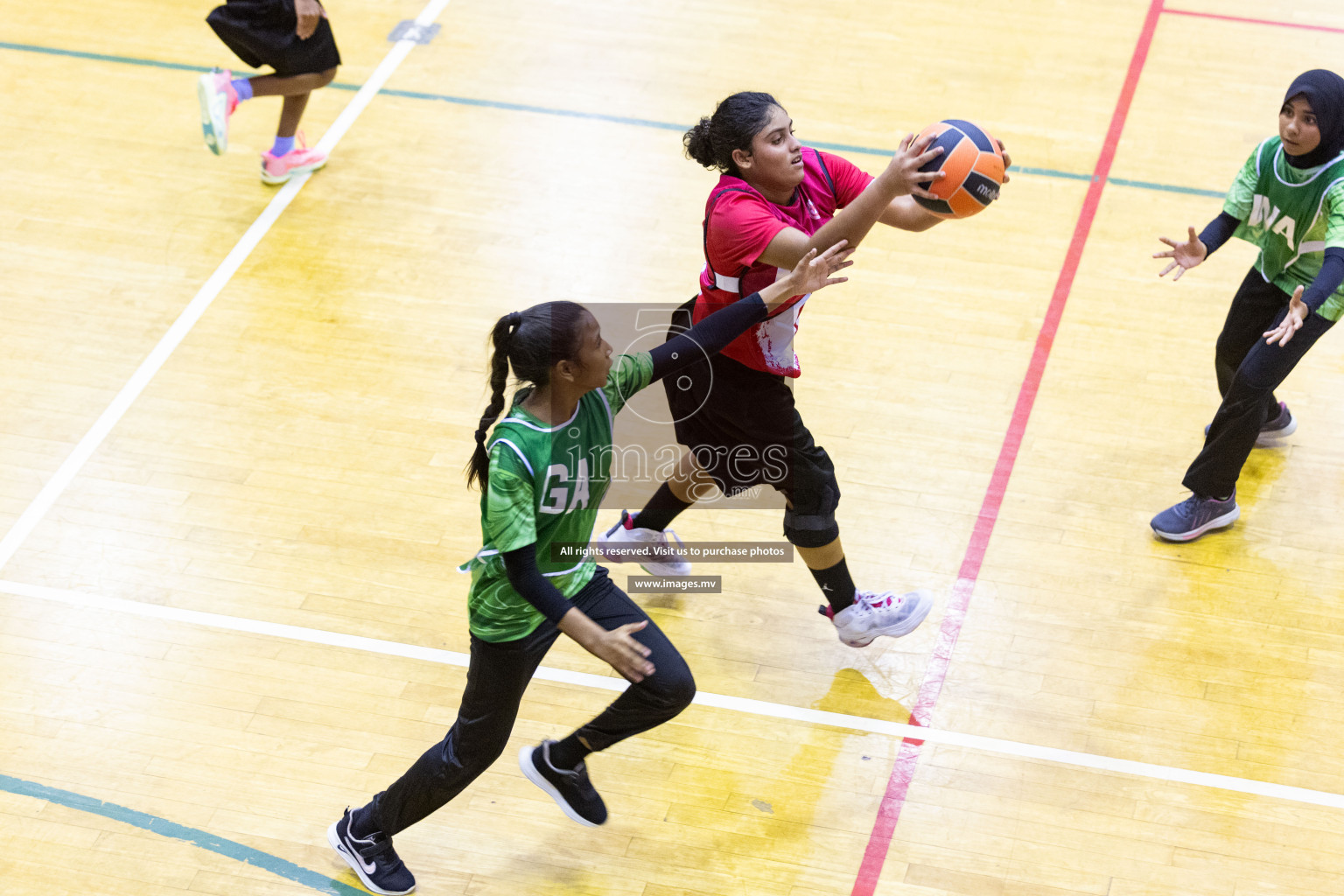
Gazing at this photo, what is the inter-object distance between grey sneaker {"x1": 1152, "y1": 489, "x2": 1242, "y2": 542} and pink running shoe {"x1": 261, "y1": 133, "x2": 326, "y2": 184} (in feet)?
14.5

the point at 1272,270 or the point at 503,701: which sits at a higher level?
the point at 1272,270

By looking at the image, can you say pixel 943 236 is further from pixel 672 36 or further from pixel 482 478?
pixel 482 478

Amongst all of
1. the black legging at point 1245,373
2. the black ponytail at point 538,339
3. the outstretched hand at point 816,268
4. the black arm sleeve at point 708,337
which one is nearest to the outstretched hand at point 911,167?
the outstretched hand at point 816,268

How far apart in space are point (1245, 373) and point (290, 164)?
15.1 ft

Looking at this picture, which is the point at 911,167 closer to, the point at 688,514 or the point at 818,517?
the point at 818,517

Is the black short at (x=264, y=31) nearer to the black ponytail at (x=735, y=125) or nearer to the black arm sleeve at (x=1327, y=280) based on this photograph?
the black ponytail at (x=735, y=125)

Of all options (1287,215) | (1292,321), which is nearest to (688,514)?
(1292,321)

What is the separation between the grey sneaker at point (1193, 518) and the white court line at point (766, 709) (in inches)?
39.8

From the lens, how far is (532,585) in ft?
10.2

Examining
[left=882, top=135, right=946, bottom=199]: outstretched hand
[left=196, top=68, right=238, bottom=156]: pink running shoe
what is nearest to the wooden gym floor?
[left=196, top=68, right=238, bottom=156]: pink running shoe

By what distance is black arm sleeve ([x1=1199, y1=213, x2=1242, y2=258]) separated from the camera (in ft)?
14.5

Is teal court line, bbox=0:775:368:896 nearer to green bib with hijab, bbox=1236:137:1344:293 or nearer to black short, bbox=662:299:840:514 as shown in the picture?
black short, bbox=662:299:840:514

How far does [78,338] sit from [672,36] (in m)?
3.73

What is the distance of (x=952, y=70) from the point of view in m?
7.20
